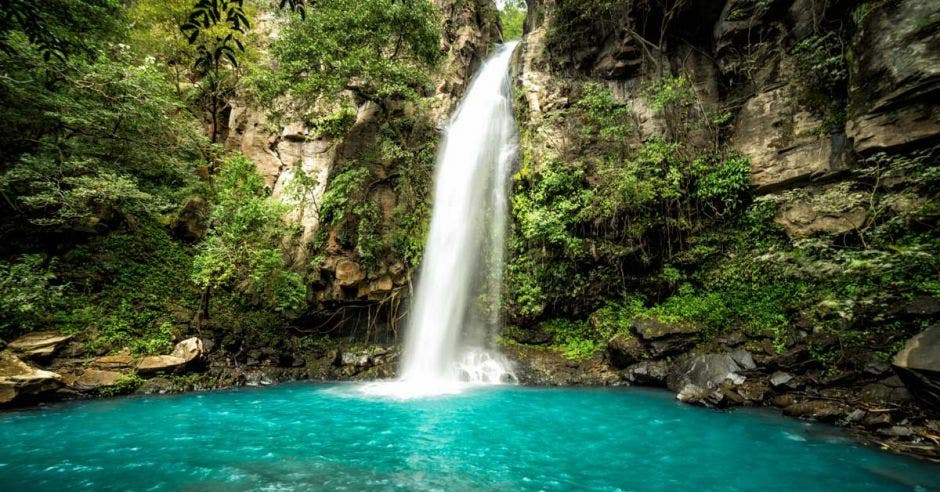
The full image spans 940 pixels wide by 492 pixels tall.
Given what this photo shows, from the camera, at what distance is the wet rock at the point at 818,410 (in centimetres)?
737

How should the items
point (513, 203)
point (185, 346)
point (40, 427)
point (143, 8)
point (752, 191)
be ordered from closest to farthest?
1. point (40, 427)
2. point (185, 346)
3. point (752, 191)
4. point (513, 203)
5. point (143, 8)

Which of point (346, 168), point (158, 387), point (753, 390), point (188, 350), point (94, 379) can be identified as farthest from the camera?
point (346, 168)

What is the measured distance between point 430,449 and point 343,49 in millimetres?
11708

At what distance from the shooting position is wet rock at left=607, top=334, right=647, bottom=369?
10.8 metres

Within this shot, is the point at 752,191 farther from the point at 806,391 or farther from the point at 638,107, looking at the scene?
the point at 806,391

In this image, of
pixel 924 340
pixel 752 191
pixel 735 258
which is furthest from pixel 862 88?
pixel 924 340

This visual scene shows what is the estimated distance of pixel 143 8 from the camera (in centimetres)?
1460

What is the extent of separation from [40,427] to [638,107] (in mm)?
17539

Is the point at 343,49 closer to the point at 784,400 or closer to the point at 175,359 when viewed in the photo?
the point at 175,359

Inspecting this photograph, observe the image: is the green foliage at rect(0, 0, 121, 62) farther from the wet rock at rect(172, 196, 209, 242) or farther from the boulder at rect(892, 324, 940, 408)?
the boulder at rect(892, 324, 940, 408)

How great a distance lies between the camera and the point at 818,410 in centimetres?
761

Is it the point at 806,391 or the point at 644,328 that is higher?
the point at 644,328

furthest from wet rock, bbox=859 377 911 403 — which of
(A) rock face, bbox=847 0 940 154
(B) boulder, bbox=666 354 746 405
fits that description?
(A) rock face, bbox=847 0 940 154

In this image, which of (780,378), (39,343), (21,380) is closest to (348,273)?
(39,343)
